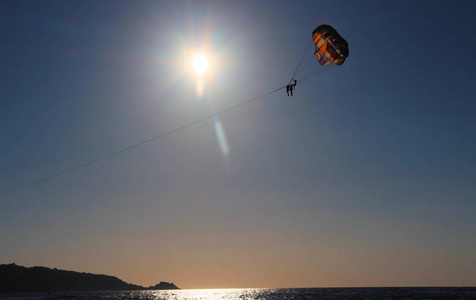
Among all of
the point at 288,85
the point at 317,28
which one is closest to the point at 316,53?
the point at 317,28

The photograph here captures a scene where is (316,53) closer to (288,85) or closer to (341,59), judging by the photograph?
(341,59)

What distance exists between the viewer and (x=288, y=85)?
29.4 metres

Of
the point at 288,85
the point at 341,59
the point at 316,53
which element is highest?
the point at 316,53

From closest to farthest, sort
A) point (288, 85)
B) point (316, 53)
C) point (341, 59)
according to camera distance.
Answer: point (288, 85) → point (341, 59) → point (316, 53)

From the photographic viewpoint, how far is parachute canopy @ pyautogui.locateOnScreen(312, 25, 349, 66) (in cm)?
3419

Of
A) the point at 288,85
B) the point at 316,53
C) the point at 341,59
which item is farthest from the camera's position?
the point at 316,53

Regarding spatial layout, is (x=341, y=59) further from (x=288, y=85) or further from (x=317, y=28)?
(x=288, y=85)

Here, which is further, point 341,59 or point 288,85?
point 341,59

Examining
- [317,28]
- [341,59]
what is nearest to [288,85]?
[341,59]

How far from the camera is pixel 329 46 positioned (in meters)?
34.9

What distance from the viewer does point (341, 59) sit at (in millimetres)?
34469

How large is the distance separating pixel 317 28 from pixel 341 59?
458cm

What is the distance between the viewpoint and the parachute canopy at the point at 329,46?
34.2m

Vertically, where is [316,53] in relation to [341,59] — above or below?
above
